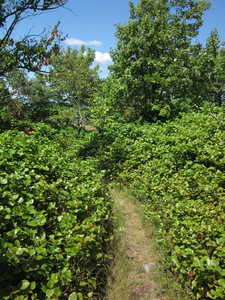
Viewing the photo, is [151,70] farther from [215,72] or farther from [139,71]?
[215,72]

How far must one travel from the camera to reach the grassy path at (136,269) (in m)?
2.48

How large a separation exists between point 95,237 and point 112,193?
3.09m

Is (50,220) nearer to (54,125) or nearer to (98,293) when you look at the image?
(98,293)

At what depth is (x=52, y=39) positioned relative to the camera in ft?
19.8

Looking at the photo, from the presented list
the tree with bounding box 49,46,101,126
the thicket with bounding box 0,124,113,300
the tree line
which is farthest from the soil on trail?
the tree with bounding box 49,46,101,126

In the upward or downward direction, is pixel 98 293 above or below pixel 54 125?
below

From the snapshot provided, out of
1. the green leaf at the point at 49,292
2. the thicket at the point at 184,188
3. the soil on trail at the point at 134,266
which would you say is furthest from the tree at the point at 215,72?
the green leaf at the point at 49,292

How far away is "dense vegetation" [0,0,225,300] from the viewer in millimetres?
1927

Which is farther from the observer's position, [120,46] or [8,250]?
[120,46]

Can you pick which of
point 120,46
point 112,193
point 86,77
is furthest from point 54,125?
point 112,193

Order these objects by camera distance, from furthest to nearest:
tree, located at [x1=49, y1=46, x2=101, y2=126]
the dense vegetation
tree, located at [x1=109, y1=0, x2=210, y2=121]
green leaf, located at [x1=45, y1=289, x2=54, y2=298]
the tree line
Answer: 1. tree, located at [x1=49, y1=46, x2=101, y2=126]
2. tree, located at [x1=109, y1=0, x2=210, y2=121]
3. the tree line
4. the dense vegetation
5. green leaf, located at [x1=45, y1=289, x2=54, y2=298]

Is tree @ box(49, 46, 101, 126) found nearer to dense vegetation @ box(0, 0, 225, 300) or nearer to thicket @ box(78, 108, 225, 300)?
dense vegetation @ box(0, 0, 225, 300)

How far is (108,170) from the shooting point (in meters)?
5.29

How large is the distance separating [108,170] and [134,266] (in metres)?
2.61
